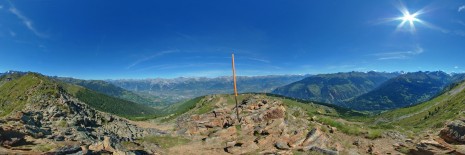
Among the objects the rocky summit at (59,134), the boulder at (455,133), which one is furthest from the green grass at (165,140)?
the boulder at (455,133)

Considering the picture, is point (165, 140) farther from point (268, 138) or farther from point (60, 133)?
point (268, 138)

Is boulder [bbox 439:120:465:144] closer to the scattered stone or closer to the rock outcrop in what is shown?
the rock outcrop

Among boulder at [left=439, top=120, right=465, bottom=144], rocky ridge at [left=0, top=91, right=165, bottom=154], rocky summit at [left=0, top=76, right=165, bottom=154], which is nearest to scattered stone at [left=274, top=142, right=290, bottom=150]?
rocky ridge at [left=0, top=91, right=165, bottom=154]

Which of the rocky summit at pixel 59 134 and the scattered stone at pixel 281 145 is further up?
the rocky summit at pixel 59 134

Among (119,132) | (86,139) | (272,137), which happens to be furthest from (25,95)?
(272,137)

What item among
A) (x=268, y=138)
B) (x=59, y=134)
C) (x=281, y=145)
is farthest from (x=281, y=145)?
(x=59, y=134)

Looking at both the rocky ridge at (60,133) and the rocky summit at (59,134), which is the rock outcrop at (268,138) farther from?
the rocky summit at (59,134)

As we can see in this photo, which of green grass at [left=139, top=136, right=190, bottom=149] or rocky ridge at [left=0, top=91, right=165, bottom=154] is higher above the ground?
rocky ridge at [left=0, top=91, right=165, bottom=154]

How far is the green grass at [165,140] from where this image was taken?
7155 cm

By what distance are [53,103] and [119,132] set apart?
100ft

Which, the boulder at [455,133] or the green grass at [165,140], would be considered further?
the green grass at [165,140]

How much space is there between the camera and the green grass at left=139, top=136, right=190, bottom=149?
71550 millimetres

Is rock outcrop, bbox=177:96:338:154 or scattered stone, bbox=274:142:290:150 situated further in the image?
rock outcrop, bbox=177:96:338:154

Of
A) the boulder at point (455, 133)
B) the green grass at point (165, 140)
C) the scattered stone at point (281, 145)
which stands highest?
the boulder at point (455, 133)
